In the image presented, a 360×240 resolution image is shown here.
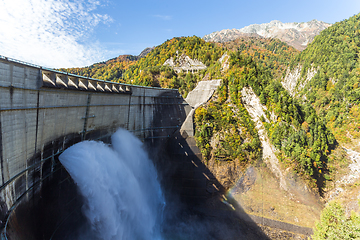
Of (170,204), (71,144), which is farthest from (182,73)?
(71,144)

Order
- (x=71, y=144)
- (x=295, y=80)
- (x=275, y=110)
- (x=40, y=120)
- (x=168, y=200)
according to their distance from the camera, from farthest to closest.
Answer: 1. (x=295, y=80)
2. (x=275, y=110)
3. (x=168, y=200)
4. (x=71, y=144)
5. (x=40, y=120)

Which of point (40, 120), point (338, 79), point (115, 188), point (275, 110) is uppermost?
point (338, 79)

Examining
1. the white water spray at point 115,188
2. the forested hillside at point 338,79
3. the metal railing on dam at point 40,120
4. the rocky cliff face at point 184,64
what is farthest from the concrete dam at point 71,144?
the forested hillside at point 338,79

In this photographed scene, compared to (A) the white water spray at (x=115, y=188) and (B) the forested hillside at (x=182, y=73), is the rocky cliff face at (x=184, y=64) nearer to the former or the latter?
(B) the forested hillside at (x=182, y=73)

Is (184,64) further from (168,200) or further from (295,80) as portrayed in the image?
(295,80)

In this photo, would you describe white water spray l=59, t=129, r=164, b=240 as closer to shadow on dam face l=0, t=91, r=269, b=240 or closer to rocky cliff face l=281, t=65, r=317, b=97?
shadow on dam face l=0, t=91, r=269, b=240

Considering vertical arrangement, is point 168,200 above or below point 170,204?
above
